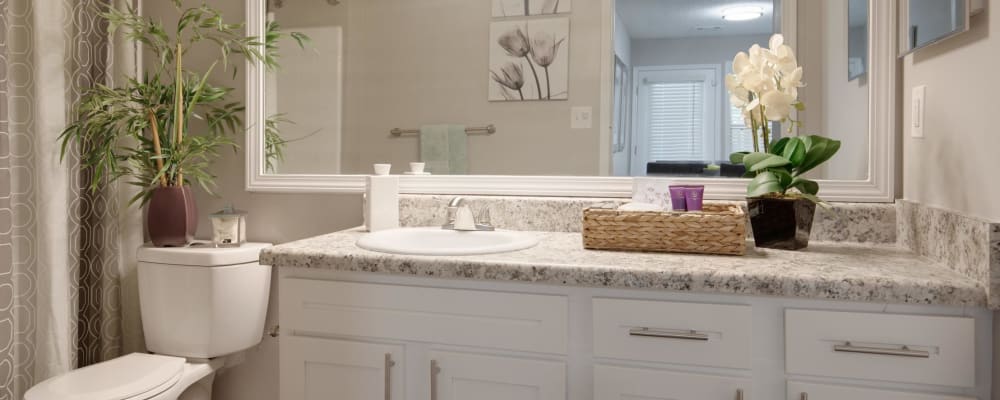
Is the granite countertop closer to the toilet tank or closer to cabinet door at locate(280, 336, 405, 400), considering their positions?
cabinet door at locate(280, 336, 405, 400)

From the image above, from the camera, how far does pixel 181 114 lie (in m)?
1.93

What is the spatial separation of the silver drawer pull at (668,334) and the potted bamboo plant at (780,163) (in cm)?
40

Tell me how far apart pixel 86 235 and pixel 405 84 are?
1113 millimetres

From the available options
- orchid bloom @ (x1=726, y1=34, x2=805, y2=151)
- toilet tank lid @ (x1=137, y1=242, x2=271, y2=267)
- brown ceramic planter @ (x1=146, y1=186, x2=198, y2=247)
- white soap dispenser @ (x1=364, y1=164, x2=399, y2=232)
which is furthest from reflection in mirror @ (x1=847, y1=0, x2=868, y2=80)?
brown ceramic planter @ (x1=146, y1=186, x2=198, y2=247)

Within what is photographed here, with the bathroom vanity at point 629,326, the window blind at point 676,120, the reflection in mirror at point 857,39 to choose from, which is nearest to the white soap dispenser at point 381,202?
the bathroom vanity at point 629,326

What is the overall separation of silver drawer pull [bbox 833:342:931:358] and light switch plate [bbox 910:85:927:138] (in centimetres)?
54

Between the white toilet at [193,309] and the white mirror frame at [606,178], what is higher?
the white mirror frame at [606,178]

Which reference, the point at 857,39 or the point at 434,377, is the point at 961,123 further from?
the point at 434,377

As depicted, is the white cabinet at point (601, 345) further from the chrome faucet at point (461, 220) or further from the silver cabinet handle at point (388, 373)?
the chrome faucet at point (461, 220)

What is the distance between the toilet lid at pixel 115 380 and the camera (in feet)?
5.15

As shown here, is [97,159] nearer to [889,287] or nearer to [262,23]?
[262,23]

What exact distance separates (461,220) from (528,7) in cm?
65

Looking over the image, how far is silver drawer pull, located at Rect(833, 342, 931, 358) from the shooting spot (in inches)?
Answer: 42.4

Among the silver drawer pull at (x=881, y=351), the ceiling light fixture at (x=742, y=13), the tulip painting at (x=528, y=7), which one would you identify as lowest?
the silver drawer pull at (x=881, y=351)
